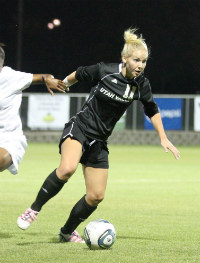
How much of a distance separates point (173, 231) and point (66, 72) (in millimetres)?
54103

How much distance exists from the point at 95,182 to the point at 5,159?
37.0 inches

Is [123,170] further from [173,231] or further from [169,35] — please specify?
[169,35]

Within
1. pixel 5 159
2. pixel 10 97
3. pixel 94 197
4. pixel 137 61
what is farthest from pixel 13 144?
pixel 137 61

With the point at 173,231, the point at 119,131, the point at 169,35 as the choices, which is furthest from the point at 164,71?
the point at 173,231

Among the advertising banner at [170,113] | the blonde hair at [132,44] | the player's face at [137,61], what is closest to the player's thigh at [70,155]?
the player's face at [137,61]

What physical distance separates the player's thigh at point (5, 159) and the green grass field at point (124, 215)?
2.60 ft

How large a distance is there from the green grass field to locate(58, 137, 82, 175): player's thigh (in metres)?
0.79

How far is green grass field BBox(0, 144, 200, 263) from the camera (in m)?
7.01

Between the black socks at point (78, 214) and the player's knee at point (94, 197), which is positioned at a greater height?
the player's knee at point (94, 197)

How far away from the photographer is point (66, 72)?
2452 inches

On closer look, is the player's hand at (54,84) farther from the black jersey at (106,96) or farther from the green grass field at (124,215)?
the green grass field at (124,215)

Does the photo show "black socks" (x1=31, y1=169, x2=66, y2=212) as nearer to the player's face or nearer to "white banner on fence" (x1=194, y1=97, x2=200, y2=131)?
the player's face

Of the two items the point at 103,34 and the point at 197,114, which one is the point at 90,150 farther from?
the point at 103,34

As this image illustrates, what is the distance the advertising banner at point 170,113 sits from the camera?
1145 inches
